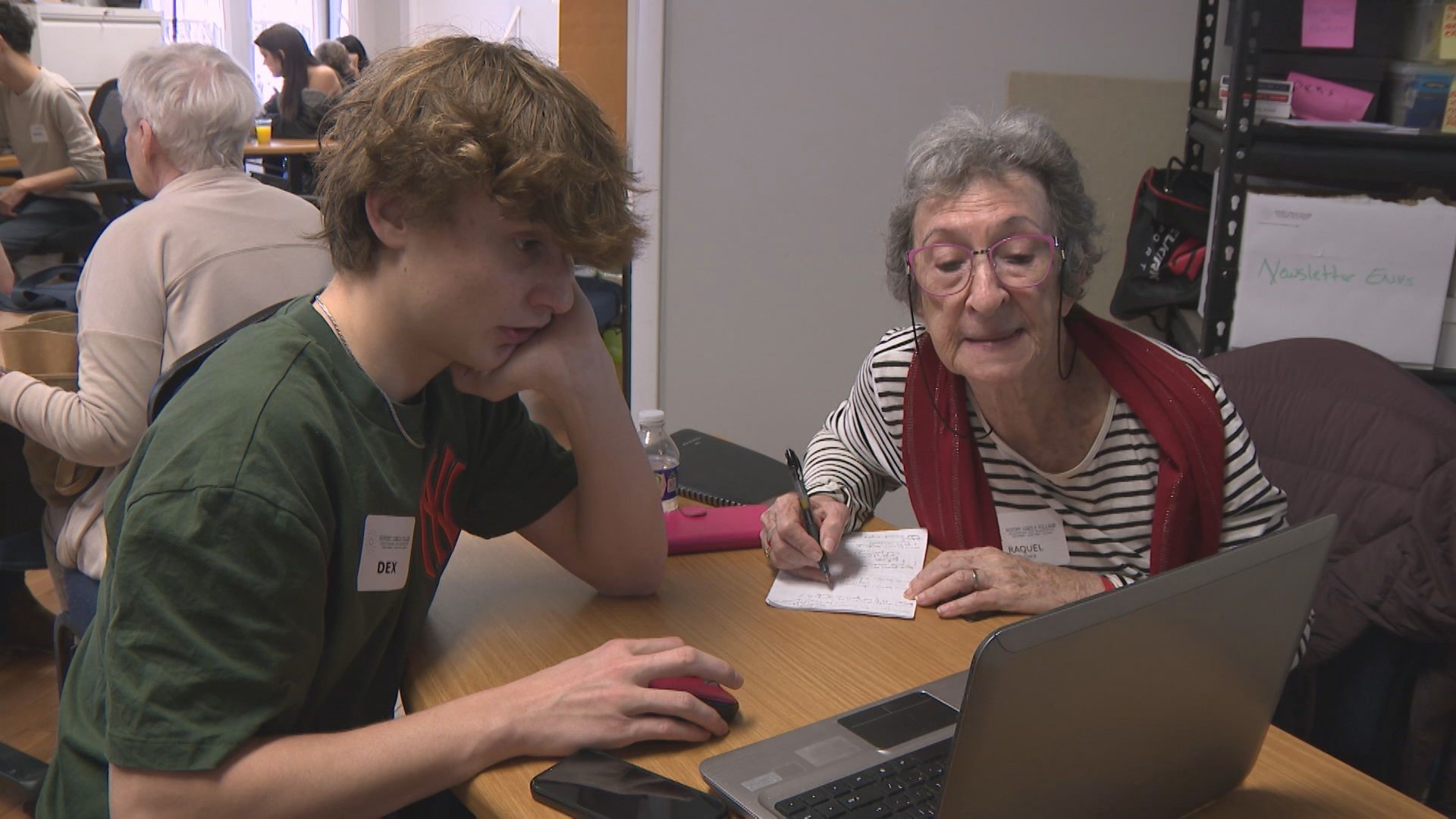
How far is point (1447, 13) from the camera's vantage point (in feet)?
7.55

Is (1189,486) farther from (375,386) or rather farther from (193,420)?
(193,420)

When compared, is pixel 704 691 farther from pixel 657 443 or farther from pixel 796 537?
pixel 657 443

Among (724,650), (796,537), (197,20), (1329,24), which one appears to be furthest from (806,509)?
(197,20)

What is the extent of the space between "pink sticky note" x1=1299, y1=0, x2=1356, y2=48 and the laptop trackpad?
6.69 feet

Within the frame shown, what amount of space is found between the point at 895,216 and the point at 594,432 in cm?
57

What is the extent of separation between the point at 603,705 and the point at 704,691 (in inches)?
3.9

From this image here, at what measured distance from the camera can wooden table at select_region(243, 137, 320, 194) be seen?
5.82m

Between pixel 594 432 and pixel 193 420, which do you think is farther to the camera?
pixel 594 432

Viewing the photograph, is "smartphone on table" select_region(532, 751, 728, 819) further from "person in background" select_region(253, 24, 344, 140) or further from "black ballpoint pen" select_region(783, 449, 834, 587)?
"person in background" select_region(253, 24, 344, 140)

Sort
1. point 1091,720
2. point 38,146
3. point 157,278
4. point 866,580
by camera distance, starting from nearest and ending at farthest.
A: point 1091,720 → point 866,580 → point 157,278 → point 38,146

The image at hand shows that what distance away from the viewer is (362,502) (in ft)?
3.35

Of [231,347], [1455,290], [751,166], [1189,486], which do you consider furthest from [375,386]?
[1455,290]

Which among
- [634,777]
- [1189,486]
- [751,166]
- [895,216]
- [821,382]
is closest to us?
[634,777]

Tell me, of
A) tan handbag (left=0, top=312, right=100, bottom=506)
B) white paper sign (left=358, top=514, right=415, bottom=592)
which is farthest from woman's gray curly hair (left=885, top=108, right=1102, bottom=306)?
tan handbag (left=0, top=312, right=100, bottom=506)
